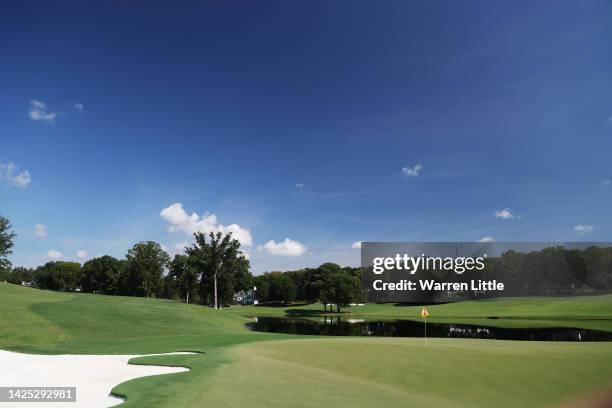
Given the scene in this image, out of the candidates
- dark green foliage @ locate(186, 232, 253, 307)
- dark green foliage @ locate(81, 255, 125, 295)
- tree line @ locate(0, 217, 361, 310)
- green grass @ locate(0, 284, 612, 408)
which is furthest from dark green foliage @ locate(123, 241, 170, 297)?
green grass @ locate(0, 284, 612, 408)

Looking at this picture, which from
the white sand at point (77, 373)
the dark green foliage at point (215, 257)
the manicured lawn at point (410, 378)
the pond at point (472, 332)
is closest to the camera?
the manicured lawn at point (410, 378)

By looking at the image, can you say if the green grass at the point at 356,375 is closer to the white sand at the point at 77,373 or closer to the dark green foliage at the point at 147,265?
the white sand at the point at 77,373

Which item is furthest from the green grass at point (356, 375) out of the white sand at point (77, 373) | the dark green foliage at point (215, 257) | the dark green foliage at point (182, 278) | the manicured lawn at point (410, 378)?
the dark green foliage at point (182, 278)

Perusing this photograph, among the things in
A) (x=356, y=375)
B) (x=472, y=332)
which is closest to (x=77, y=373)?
(x=356, y=375)

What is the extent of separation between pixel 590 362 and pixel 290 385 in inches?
519

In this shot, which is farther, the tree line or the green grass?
the tree line

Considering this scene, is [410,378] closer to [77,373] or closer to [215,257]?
[77,373]

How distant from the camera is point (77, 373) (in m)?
16.6

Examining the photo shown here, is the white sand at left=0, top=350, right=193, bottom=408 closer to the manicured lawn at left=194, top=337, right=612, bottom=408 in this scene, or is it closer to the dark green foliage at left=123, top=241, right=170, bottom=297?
the manicured lawn at left=194, top=337, right=612, bottom=408

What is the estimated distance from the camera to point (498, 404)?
1194cm

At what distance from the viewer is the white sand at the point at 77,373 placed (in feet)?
40.3

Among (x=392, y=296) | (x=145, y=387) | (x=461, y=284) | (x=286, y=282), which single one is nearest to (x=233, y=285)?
(x=286, y=282)

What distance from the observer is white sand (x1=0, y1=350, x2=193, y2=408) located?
40.3 ft

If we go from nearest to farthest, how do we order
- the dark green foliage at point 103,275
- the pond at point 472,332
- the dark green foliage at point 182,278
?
the pond at point 472,332 < the dark green foliage at point 182,278 < the dark green foliage at point 103,275
